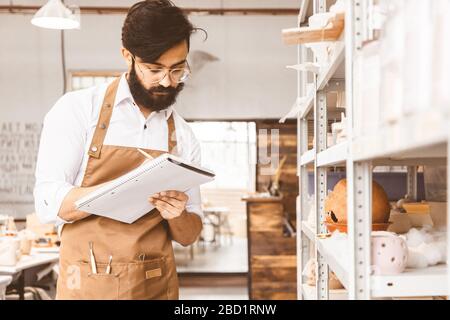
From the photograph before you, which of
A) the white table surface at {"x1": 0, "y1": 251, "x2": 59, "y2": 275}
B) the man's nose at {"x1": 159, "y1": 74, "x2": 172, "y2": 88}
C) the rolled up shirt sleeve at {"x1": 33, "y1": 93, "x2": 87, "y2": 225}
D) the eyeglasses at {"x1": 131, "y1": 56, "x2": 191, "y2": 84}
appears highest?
the eyeglasses at {"x1": 131, "y1": 56, "x2": 191, "y2": 84}

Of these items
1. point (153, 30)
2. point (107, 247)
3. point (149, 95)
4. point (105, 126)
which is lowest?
point (107, 247)

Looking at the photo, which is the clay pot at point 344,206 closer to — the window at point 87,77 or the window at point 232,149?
the window at point 232,149

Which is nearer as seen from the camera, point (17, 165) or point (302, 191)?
point (302, 191)

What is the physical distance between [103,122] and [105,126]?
14 mm

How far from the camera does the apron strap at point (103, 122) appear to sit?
69.6 inches

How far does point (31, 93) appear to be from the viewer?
21.6ft

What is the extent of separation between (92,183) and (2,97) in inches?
210

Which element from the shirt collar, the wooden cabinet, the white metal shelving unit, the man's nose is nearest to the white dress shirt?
the shirt collar

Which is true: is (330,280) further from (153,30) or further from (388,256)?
(153,30)

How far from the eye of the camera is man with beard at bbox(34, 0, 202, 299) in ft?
5.65

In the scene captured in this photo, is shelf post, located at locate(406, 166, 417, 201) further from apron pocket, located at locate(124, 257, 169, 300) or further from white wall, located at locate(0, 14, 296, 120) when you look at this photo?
white wall, located at locate(0, 14, 296, 120)

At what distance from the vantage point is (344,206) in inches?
68.4

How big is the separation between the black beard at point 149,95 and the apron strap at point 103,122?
2.3 inches

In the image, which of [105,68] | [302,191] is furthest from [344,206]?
[105,68]
